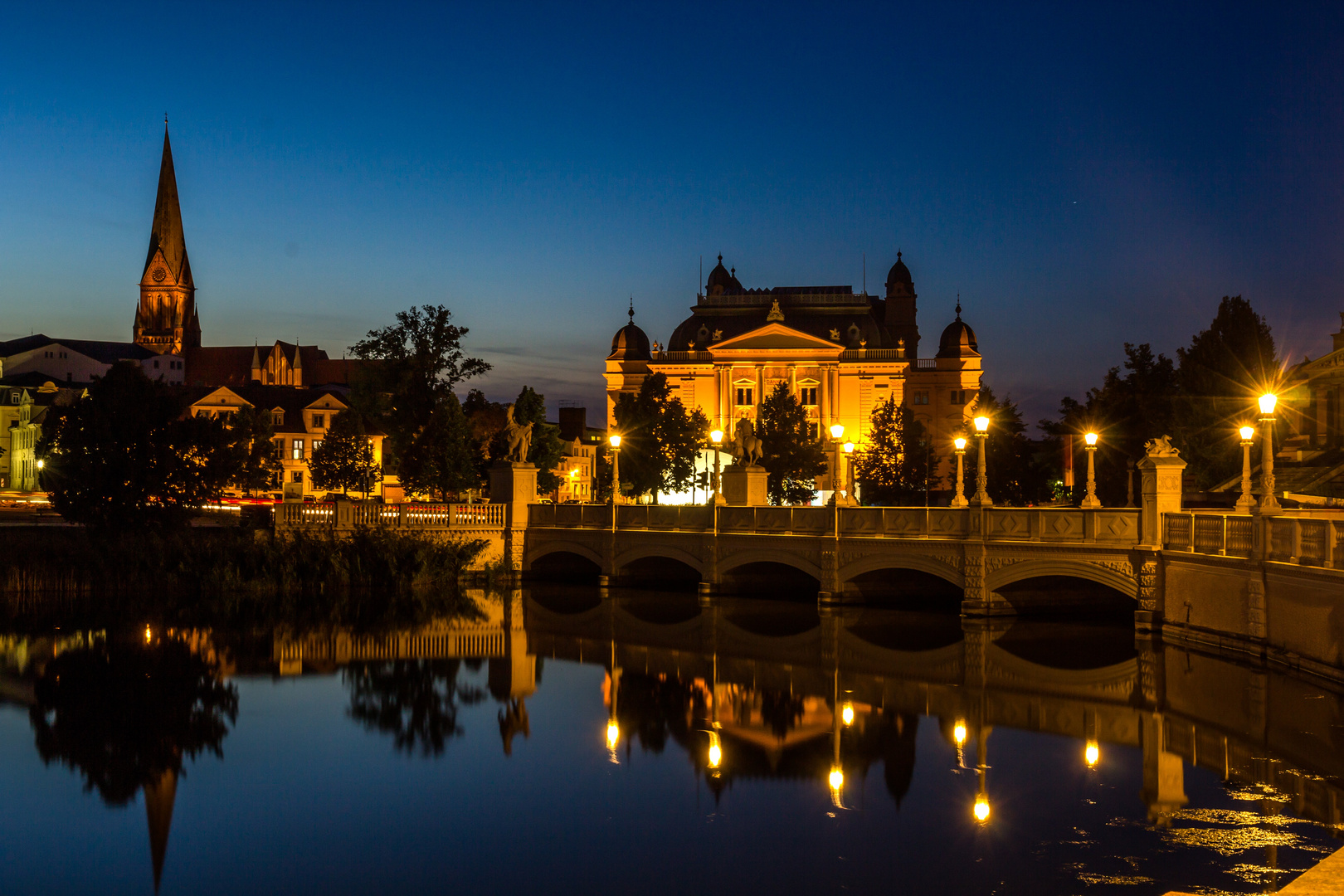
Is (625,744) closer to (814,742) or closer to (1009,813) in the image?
(814,742)

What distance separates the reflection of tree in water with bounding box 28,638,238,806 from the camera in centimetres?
2259

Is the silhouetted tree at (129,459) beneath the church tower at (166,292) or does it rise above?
beneath

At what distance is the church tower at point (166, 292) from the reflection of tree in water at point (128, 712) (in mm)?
151908

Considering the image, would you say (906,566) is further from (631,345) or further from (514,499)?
(631,345)

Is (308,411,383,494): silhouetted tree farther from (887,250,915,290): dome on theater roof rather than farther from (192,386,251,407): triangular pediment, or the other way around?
(887,250,915,290): dome on theater roof

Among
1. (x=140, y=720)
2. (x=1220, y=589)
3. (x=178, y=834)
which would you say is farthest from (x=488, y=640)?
(x=1220, y=589)

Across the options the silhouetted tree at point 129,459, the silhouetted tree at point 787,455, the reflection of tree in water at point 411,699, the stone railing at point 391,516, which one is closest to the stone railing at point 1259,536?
the reflection of tree in water at point 411,699

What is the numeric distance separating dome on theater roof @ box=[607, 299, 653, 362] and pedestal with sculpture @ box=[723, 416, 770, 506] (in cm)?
6313

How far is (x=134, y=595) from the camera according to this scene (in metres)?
43.8

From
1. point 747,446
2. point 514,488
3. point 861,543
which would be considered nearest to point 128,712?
point 861,543

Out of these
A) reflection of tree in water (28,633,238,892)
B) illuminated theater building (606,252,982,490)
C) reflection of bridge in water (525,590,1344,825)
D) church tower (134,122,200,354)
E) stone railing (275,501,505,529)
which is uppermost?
church tower (134,122,200,354)

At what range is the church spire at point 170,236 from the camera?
561 ft

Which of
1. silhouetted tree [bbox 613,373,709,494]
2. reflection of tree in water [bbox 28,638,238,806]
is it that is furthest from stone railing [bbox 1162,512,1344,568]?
silhouetted tree [bbox 613,373,709,494]

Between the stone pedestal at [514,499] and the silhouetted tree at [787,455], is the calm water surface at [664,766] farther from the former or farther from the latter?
the silhouetted tree at [787,455]
